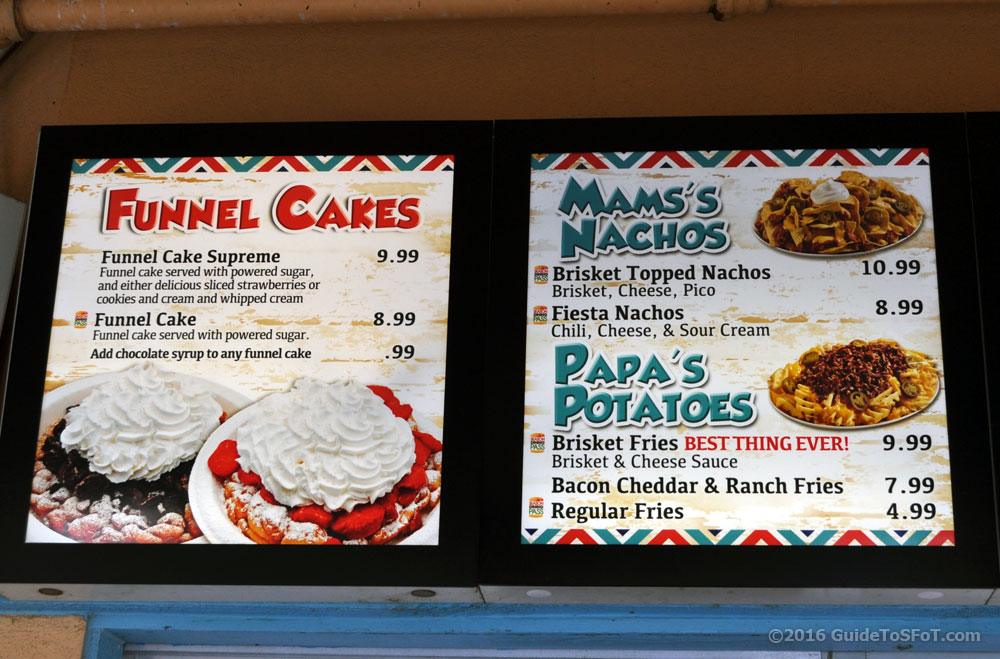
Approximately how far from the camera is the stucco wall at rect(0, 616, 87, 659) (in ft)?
9.12

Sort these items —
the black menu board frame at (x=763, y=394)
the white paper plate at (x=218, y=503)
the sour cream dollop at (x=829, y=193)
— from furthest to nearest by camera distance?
1. the sour cream dollop at (x=829, y=193)
2. the white paper plate at (x=218, y=503)
3. the black menu board frame at (x=763, y=394)

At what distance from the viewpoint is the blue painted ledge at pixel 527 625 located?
263 cm

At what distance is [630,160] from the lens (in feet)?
9.32

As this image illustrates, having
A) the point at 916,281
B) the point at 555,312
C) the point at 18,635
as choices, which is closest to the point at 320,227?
the point at 555,312

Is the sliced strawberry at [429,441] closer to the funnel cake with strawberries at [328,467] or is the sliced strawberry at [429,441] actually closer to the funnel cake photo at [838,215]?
the funnel cake with strawberries at [328,467]

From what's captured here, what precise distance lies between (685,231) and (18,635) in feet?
6.09

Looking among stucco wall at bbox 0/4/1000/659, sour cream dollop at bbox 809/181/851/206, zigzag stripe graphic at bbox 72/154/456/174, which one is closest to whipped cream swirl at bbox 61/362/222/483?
zigzag stripe graphic at bbox 72/154/456/174

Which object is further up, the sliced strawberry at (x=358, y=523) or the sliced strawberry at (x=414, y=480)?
A: the sliced strawberry at (x=414, y=480)

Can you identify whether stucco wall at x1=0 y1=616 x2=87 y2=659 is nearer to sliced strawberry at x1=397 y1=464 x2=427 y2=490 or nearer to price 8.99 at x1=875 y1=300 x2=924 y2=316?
sliced strawberry at x1=397 y1=464 x2=427 y2=490

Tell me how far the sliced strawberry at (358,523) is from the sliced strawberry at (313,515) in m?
0.02

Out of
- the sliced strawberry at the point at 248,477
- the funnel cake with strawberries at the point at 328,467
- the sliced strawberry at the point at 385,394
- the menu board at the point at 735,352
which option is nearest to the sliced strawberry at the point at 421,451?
the funnel cake with strawberries at the point at 328,467

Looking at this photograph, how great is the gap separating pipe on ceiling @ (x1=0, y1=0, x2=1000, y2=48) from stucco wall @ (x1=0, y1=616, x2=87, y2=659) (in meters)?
1.61

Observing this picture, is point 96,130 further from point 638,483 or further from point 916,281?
point 916,281

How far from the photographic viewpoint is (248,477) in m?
2.61
